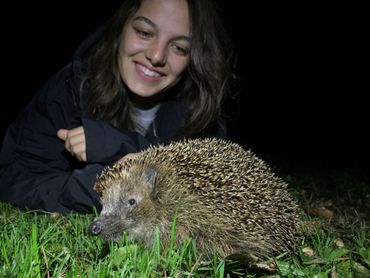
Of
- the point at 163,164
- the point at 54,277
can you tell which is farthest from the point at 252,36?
the point at 54,277

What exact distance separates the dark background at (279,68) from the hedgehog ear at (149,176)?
4924 millimetres

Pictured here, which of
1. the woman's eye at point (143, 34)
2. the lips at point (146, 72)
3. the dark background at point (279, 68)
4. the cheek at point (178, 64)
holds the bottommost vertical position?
the dark background at point (279, 68)

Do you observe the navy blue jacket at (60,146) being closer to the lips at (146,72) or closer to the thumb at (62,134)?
the thumb at (62,134)

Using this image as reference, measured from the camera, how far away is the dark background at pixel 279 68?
997 centimetres

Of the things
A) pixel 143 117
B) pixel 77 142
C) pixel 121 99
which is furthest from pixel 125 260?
pixel 143 117

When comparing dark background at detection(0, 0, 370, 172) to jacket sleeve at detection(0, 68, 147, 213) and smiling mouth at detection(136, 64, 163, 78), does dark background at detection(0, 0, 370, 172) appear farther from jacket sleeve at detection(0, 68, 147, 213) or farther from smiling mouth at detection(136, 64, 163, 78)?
smiling mouth at detection(136, 64, 163, 78)

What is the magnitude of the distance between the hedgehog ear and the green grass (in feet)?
1.42

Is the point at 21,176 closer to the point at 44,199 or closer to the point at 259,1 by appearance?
the point at 44,199

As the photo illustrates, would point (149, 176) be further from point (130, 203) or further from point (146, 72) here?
point (146, 72)

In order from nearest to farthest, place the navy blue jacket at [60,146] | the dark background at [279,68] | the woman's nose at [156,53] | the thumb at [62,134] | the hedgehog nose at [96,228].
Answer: the hedgehog nose at [96,228]
the navy blue jacket at [60,146]
the thumb at [62,134]
the woman's nose at [156,53]
the dark background at [279,68]

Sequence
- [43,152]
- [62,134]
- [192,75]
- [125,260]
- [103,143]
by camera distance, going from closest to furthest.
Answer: [125,260] → [103,143] → [62,134] → [43,152] → [192,75]

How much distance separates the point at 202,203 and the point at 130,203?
415mm

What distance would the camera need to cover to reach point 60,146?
393 centimetres

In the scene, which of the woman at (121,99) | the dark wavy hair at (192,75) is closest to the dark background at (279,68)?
the dark wavy hair at (192,75)
